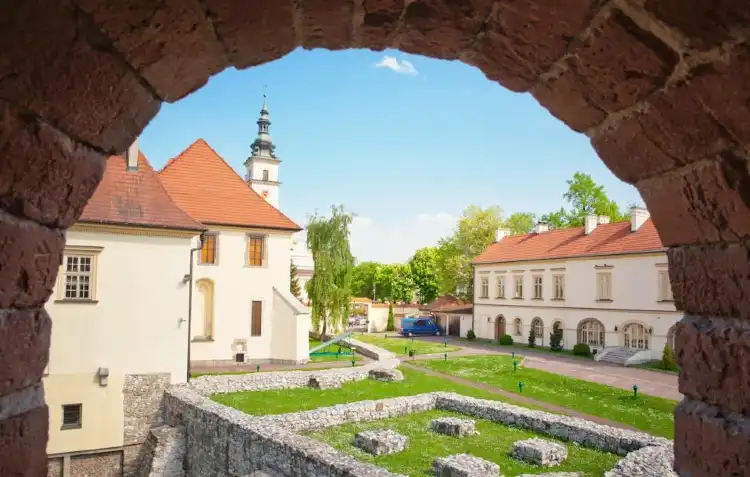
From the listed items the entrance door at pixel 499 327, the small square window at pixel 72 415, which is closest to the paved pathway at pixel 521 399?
the small square window at pixel 72 415

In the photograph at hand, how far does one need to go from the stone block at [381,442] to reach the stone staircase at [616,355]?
17.9 meters

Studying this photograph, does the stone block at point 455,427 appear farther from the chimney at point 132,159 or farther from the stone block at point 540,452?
the chimney at point 132,159

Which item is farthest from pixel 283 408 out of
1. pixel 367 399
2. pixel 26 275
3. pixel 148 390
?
pixel 26 275

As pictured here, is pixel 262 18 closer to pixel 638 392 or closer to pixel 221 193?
pixel 638 392

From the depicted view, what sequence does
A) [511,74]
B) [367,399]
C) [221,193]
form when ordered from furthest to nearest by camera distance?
[221,193]
[367,399]
[511,74]

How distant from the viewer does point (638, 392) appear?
19219 mm

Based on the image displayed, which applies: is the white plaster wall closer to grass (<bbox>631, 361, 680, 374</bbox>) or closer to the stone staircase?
the stone staircase

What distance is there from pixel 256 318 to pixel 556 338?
60.6 ft

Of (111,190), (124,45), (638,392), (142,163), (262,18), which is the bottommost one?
(638,392)

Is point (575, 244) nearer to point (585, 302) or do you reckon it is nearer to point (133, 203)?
point (585, 302)

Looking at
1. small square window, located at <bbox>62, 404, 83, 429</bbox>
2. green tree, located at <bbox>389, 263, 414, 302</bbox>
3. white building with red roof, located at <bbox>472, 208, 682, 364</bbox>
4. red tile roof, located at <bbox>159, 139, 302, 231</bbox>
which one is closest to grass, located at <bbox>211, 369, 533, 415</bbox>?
small square window, located at <bbox>62, 404, 83, 429</bbox>

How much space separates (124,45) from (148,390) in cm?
1585

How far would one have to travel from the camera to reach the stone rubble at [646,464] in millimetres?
9805

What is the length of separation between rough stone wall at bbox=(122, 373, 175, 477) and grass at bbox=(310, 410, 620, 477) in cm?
498
